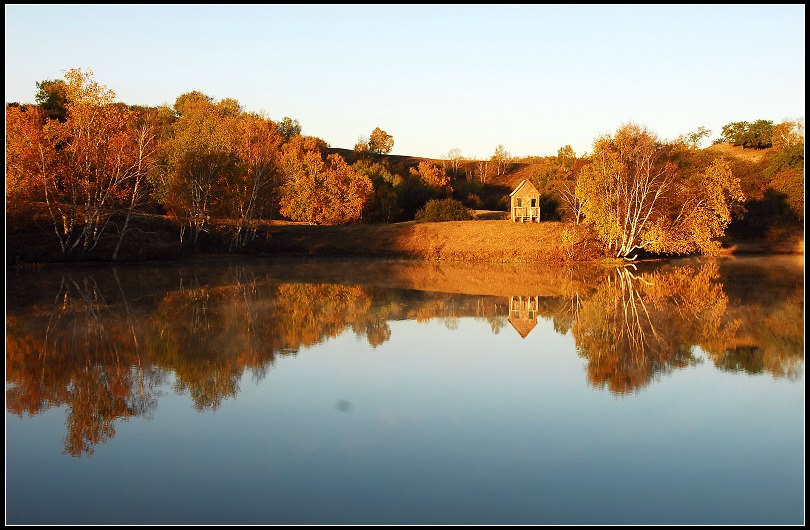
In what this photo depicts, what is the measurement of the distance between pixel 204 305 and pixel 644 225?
30.1 m

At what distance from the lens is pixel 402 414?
9164mm

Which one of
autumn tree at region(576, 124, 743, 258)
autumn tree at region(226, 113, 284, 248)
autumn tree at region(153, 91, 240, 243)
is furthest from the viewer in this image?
autumn tree at region(226, 113, 284, 248)

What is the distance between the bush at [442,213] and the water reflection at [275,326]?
26015 millimetres

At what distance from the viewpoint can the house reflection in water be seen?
16.8m

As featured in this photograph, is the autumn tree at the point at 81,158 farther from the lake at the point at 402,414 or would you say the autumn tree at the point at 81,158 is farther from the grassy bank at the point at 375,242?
the lake at the point at 402,414

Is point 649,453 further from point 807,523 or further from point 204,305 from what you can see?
point 204,305

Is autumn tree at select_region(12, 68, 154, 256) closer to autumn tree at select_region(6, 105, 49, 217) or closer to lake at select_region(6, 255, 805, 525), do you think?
autumn tree at select_region(6, 105, 49, 217)

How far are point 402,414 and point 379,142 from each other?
297 ft

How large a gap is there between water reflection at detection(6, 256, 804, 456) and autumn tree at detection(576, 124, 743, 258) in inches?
494

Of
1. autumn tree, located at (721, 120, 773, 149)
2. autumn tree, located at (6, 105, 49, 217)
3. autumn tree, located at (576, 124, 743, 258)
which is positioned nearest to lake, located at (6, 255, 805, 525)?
autumn tree, located at (6, 105, 49, 217)

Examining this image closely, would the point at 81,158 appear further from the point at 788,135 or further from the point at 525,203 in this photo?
the point at 788,135

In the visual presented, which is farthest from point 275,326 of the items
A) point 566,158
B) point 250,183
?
point 566,158

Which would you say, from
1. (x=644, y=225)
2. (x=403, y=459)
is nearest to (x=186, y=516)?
(x=403, y=459)

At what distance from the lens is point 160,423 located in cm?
875
